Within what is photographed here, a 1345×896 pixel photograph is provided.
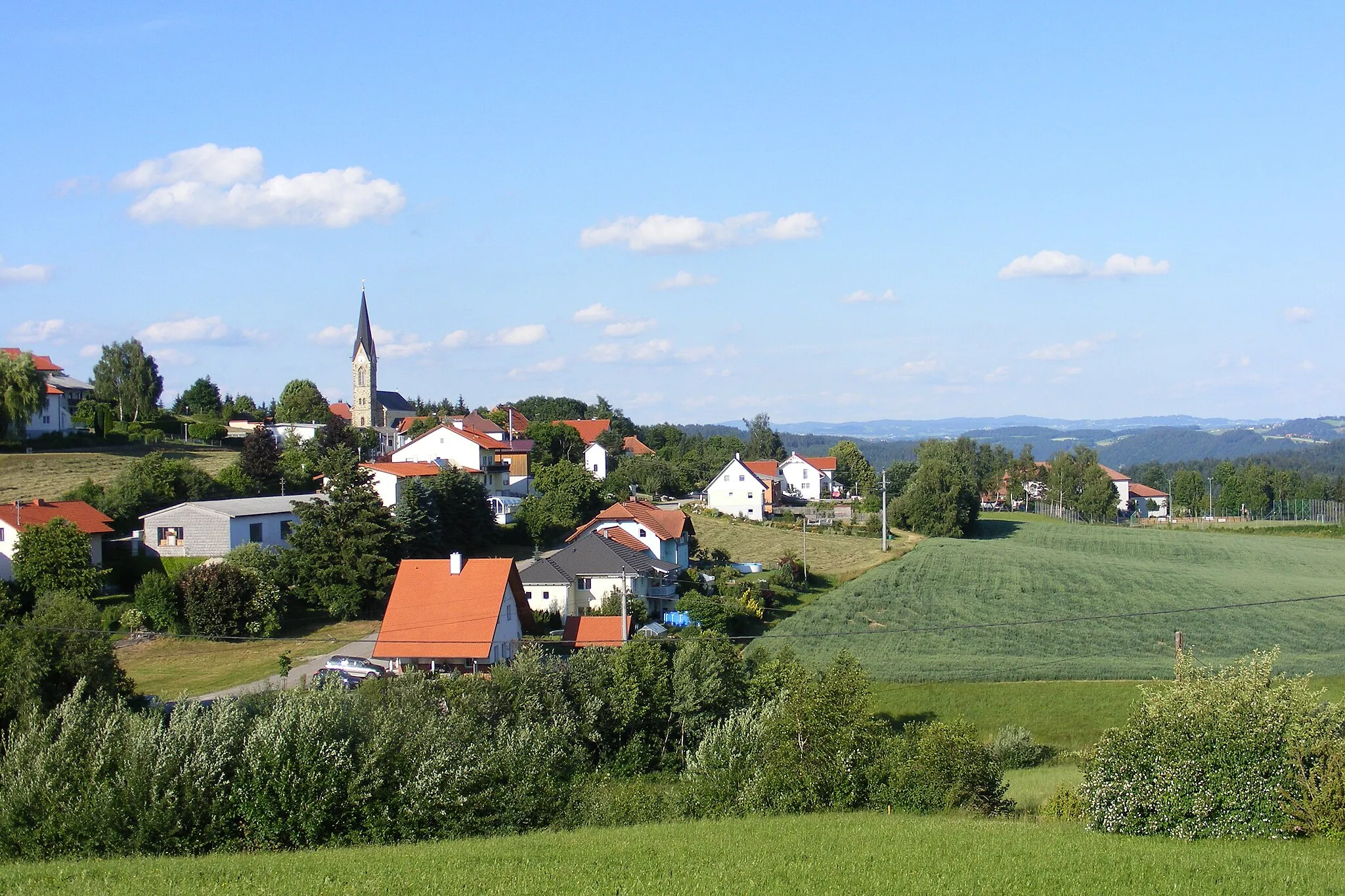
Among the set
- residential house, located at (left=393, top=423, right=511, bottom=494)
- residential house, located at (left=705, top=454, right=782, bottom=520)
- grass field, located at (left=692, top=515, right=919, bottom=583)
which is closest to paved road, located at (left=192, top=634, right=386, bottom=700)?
grass field, located at (left=692, top=515, right=919, bottom=583)

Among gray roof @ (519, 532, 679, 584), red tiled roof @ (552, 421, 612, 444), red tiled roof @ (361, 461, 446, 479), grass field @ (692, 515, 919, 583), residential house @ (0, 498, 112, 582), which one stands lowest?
grass field @ (692, 515, 919, 583)

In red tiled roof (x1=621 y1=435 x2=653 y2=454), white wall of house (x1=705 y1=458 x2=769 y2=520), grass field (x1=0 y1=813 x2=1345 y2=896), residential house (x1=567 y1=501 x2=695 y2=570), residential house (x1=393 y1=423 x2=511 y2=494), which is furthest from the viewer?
red tiled roof (x1=621 y1=435 x2=653 y2=454)

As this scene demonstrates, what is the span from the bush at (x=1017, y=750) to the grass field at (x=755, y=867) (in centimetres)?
1021

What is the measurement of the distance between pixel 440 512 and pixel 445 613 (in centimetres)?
1558

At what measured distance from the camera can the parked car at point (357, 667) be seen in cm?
2902

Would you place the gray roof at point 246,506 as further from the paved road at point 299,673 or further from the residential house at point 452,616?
the residential house at point 452,616

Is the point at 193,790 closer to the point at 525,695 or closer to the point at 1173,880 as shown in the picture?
the point at 525,695

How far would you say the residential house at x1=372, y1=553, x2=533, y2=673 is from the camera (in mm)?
30938

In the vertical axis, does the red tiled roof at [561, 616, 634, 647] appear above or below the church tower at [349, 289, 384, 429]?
below

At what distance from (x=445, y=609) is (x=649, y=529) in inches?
684

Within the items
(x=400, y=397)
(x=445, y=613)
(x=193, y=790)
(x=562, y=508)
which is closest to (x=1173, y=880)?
(x=193, y=790)

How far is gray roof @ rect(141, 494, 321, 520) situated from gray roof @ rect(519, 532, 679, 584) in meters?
9.39

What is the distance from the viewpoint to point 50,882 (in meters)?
11.9

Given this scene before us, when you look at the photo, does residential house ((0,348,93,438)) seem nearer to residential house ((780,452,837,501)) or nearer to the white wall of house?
the white wall of house
